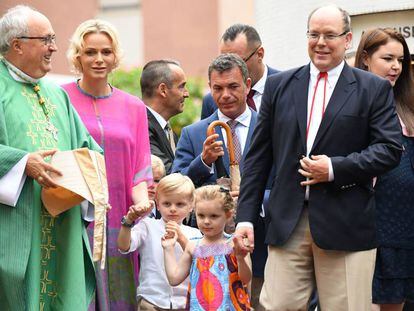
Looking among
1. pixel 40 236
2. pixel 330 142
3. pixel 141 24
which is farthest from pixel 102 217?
pixel 141 24

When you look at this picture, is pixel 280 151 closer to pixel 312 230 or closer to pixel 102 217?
pixel 312 230

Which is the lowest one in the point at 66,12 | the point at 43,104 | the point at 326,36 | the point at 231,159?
the point at 66,12

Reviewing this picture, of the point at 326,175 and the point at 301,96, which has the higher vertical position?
the point at 301,96

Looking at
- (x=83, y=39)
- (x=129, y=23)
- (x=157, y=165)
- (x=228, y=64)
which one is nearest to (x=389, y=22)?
(x=228, y=64)

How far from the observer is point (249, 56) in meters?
9.27

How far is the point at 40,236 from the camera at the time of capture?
299 inches

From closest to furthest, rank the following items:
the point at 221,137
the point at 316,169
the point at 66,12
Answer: the point at 316,169
the point at 221,137
the point at 66,12

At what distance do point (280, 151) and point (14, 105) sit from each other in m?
1.60

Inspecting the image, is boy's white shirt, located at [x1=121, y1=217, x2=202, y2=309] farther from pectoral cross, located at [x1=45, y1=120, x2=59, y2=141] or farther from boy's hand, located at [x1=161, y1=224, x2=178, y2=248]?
pectoral cross, located at [x1=45, y1=120, x2=59, y2=141]

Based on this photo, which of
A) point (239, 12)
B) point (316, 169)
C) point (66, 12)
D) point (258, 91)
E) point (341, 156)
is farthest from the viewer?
point (66, 12)

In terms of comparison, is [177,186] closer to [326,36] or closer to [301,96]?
[301,96]

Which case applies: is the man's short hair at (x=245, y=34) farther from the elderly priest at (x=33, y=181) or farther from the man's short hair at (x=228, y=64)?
the elderly priest at (x=33, y=181)

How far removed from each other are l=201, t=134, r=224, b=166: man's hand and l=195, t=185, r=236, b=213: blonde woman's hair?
41cm

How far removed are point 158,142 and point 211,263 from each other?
1817 mm
